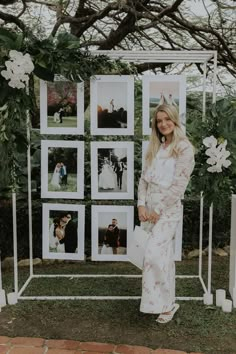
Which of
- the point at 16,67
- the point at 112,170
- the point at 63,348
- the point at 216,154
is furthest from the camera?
the point at 112,170

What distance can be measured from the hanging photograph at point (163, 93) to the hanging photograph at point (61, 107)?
557mm

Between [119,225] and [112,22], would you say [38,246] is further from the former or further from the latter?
[112,22]

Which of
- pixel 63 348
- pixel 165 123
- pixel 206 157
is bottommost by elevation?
pixel 63 348

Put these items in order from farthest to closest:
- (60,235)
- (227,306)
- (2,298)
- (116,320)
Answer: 1. (60,235)
2. (2,298)
3. (227,306)
4. (116,320)

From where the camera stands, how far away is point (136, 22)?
5637 mm

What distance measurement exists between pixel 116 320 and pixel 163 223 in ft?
2.83

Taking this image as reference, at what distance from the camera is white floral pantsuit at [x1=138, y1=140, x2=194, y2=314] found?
11.6 feet

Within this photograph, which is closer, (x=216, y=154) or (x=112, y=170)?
(x=216, y=154)

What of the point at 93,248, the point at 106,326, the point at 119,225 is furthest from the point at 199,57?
the point at 106,326

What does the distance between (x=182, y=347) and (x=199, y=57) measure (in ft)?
7.60

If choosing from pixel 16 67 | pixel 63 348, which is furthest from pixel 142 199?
pixel 16 67

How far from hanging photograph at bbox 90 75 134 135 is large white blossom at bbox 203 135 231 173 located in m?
0.77

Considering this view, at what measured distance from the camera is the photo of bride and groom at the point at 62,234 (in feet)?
14.3

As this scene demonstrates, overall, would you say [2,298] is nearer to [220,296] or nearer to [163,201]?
[163,201]
